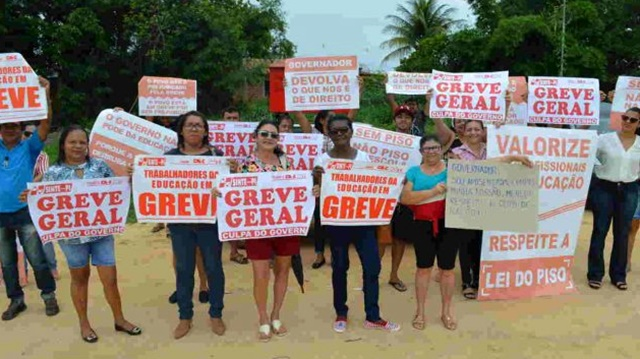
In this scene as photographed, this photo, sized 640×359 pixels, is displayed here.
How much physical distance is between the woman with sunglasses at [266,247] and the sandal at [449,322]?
1406 mm

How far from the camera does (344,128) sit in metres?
4.60

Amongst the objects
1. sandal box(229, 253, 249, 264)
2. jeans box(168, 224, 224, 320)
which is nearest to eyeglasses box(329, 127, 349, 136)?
jeans box(168, 224, 224, 320)

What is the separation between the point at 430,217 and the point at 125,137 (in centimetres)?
342

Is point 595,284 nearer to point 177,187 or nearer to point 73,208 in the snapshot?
point 177,187

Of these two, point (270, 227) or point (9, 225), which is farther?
point (9, 225)

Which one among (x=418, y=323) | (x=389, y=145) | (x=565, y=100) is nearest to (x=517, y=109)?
(x=565, y=100)

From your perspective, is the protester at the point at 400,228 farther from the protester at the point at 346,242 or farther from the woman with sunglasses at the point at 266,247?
the woman with sunglasses at the point at 266,247

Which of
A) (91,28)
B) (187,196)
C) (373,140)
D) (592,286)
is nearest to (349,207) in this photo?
(187,196)

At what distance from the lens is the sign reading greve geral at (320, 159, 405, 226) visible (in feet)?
14.8

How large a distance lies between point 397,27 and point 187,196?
33773mm

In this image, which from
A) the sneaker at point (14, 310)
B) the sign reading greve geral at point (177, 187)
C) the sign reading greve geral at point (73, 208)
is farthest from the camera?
the sneaker at point (14, 310)

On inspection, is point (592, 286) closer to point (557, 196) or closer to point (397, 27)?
point (557, 196)

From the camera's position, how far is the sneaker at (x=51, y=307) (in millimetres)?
5164

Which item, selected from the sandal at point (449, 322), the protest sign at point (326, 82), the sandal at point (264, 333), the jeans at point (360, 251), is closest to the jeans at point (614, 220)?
the sandal at point (449, 322)
